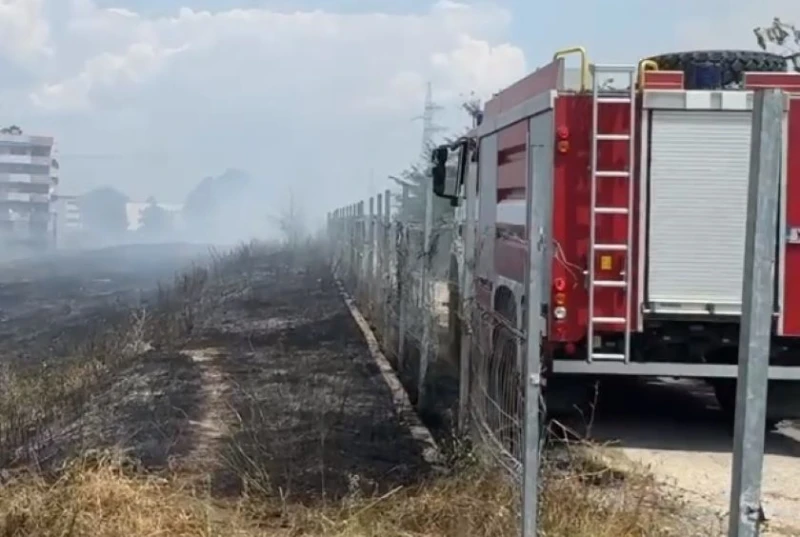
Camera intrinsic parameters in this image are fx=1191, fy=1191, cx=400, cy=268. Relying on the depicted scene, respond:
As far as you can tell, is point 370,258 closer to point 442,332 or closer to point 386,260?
point 386,260

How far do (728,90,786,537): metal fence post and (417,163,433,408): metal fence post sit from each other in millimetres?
7333

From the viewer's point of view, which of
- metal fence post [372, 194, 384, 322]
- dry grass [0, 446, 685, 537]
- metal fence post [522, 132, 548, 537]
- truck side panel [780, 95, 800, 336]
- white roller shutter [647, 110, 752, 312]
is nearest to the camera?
metal fence post [522, 132, 548, 537]

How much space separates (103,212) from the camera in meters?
156

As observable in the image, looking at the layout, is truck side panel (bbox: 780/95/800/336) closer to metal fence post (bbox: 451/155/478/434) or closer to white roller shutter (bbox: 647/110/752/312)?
white roller shutter (bbox: 647/110/752/312)

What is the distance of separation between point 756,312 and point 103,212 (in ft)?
517

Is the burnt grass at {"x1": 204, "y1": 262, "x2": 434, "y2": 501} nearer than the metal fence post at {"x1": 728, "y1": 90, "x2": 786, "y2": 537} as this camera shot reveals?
No

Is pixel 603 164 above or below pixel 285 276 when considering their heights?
above

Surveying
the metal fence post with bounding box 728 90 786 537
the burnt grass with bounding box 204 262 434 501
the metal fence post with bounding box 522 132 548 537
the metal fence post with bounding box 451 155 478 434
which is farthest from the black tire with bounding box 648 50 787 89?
the metal fence post with bounding box 728 90 786 537

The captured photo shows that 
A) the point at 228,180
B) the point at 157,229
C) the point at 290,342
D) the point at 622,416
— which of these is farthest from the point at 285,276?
the point at 157,229

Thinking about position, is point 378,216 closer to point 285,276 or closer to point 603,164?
point 603,164

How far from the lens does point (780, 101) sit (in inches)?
130

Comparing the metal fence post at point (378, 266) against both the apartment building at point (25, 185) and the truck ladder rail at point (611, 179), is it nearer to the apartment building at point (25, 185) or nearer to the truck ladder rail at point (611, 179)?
the truck ladder rail at point (611, 179)

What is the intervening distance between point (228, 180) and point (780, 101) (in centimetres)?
14515

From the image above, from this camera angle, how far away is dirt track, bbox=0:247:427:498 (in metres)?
7.89
